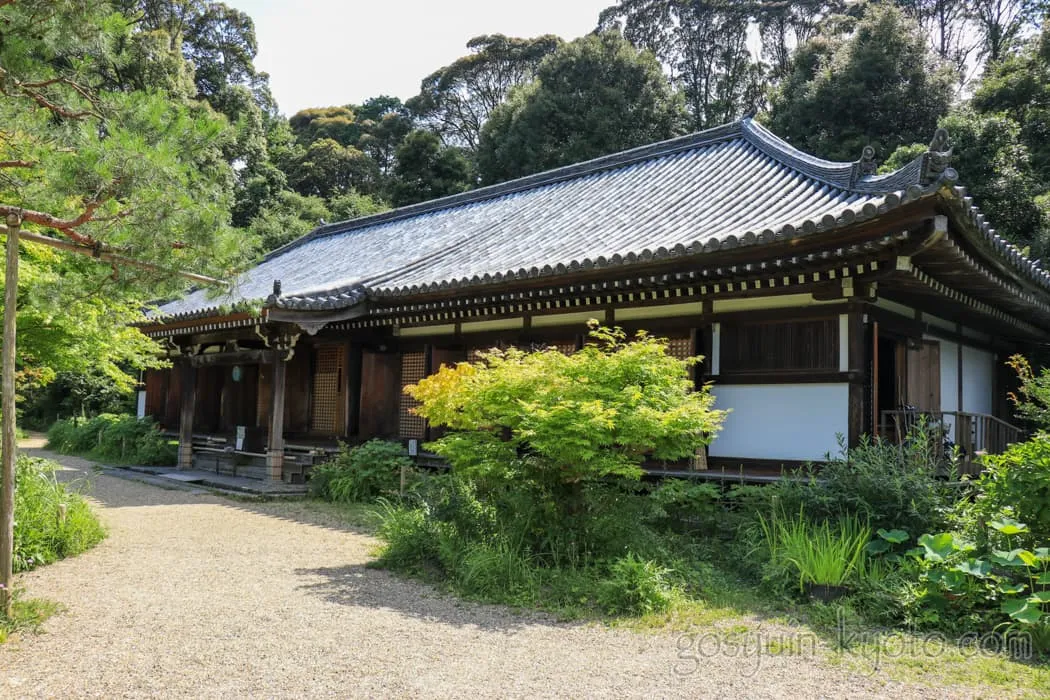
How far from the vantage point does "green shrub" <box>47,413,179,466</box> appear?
53.1 ft

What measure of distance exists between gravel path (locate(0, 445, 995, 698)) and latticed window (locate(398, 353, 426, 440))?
5.50 meters

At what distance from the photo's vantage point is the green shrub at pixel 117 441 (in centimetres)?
1620

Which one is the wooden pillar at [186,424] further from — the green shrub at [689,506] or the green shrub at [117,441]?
the green shrub at [689,506]

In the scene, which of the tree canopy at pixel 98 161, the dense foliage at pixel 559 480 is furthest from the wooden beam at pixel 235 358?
the tree canopy at pixel 98 161

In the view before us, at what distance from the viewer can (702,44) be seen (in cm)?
3922

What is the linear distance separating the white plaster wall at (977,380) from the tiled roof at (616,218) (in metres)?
2.69

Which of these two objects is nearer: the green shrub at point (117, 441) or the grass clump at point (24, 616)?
the grass clump at point (24, 616)

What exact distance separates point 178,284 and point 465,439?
282 cm

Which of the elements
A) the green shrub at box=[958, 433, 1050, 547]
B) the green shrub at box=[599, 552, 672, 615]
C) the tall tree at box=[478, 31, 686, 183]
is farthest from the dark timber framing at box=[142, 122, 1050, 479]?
the tall tree at box=[478, 31, 686, 183]

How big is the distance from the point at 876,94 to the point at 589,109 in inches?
443

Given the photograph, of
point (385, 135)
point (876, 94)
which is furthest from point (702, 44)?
point (385, 135)

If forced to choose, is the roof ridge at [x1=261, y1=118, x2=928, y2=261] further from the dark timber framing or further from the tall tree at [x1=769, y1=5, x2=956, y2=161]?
the tall tree at [x1=769, y1=5, x2=956, y2=161]

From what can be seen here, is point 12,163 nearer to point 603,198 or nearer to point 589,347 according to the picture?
point 589,347

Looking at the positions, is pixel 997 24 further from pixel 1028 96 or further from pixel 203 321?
pixel 203 321
